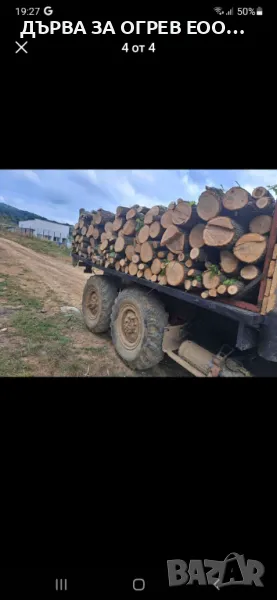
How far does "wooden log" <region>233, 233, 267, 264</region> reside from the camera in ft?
6.77

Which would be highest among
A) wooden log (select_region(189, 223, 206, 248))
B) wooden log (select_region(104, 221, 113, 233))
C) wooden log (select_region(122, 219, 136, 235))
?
wooden log (select_region(104, 221, 113, 233))

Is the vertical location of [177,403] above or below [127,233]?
below

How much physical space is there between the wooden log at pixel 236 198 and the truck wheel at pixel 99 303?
9.69ft

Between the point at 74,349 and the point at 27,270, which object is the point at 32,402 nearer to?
the point at 74,349

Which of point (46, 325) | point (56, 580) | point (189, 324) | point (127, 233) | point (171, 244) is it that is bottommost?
point (56, 580)

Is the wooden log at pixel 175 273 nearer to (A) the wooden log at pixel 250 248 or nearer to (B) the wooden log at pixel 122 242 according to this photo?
(A) the wooden log at pixel 250 248

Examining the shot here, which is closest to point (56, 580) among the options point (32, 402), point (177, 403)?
point (32, 402)

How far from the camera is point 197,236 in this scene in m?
2.54

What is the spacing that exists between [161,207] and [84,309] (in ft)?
9.90

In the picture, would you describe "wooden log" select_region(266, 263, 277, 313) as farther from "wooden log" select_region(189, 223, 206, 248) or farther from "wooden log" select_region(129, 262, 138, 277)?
"wooden log" select_region(129, 262, 138, 277)

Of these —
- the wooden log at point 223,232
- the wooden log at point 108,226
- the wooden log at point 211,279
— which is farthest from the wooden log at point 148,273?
the wooden log at point 108,226

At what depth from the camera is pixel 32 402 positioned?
1.95m

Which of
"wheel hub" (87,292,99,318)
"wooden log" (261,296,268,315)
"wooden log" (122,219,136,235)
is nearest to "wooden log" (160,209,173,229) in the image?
"wooden log" (122,219,136,235)

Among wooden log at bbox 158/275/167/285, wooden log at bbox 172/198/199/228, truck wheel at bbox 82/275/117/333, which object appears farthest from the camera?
truck wheel at bbox 82/275/117/333
